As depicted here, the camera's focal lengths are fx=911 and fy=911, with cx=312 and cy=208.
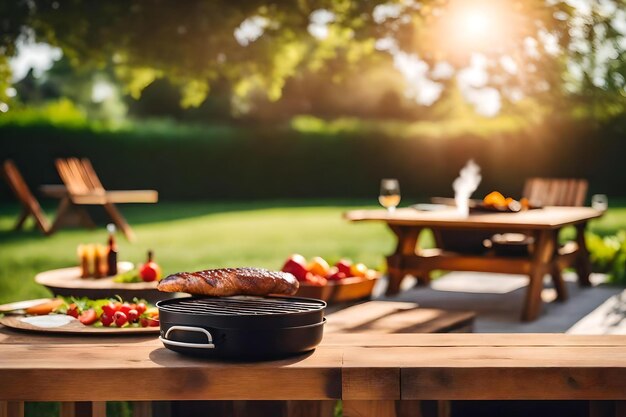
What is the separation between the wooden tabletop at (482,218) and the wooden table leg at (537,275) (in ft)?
0.46

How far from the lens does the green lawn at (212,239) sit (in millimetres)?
8797

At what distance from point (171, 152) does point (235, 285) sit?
16.2 metres

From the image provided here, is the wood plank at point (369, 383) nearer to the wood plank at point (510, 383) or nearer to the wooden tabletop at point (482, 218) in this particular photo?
the wood plank at point (510, 383)

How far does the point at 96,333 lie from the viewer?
2.76m

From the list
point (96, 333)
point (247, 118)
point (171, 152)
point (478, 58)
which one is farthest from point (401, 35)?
point (247, 118)

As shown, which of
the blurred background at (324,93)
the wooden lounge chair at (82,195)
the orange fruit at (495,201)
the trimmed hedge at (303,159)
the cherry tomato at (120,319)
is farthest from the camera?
the trimmed hedge at (303,159)

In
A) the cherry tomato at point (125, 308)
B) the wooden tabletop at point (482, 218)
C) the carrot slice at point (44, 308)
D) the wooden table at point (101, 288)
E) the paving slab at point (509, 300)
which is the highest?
the wooden tabletop at point (482, 218)

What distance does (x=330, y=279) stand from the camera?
559cm

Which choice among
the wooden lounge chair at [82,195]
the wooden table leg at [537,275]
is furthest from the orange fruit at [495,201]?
the wooden lounge chair at [82,195]

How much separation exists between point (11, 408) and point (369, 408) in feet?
3.00

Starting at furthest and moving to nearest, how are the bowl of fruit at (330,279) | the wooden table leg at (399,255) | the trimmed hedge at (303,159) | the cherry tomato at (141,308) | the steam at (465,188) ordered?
the trimmed hedge at (303,159), the wooden table leg at (399,255), the steam at (465,188), the bowl of fruit at (330,279), the cherry tomato at (141,308)

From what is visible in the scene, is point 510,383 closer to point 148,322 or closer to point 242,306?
point 242,306

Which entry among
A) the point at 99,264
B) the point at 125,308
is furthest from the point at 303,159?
the point at 125,308

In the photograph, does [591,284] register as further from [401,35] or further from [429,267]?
[401,35]
